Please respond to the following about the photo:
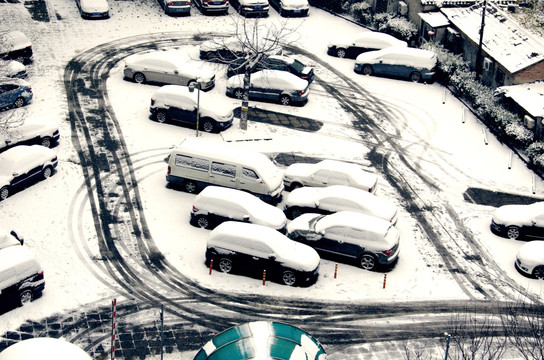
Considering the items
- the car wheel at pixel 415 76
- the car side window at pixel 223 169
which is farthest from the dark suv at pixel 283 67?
the car side window at pixel 223 169

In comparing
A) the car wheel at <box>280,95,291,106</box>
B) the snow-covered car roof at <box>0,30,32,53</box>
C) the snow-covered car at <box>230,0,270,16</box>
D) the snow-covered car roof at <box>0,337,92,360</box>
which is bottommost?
the car wheel at <box>280,95,291,106</box>

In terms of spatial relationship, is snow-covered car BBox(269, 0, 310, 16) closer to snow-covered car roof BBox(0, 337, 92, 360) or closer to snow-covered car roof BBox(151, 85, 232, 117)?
snow-covered car roof BBox(151, 85, 232, 117)

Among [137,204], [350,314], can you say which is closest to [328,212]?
[350,314]

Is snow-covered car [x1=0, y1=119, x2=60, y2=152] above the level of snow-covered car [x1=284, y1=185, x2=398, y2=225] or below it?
above

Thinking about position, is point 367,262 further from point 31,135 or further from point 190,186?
point 31,135

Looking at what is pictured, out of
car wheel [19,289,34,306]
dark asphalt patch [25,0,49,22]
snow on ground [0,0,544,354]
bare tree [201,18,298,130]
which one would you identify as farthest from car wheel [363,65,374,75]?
car wheel [19,289,34,306]

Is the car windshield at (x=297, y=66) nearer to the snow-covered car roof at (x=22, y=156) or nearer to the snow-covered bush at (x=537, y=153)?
the snow-covered bush at (x=537, y=153)
